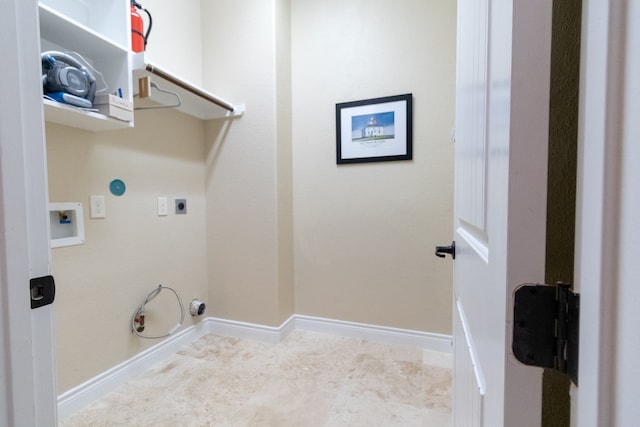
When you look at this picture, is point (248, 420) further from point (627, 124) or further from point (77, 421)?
point (627, 124)

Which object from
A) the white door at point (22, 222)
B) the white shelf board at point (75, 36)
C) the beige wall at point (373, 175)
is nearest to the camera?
the white door at point (22, 222)

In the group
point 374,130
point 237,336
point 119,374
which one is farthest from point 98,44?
Answer: point 237,336

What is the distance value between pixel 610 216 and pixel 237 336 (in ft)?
7.62

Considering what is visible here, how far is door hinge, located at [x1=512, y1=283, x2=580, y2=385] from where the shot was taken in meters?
0.32

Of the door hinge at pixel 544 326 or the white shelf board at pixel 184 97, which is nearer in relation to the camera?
the door hinge at pixel 544 326

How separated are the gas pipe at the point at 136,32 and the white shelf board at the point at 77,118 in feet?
1.42

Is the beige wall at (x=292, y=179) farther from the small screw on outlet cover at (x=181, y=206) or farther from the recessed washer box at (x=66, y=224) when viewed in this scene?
the recessed washer box at (x=66, y=224)

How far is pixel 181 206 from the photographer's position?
2043 millimetres

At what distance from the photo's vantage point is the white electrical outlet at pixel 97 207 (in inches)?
58.6

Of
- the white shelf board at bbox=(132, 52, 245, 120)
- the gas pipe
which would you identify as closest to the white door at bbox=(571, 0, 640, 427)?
the white shelf board at bbox=(132, 52, 245, 120)

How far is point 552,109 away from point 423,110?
70.0 inches

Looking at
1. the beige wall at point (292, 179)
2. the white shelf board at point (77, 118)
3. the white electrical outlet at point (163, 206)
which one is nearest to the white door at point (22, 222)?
the white shelf board at point (77, 118)

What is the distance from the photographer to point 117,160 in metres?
1.62

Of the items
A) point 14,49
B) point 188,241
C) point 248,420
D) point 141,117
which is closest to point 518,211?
point 14,49
